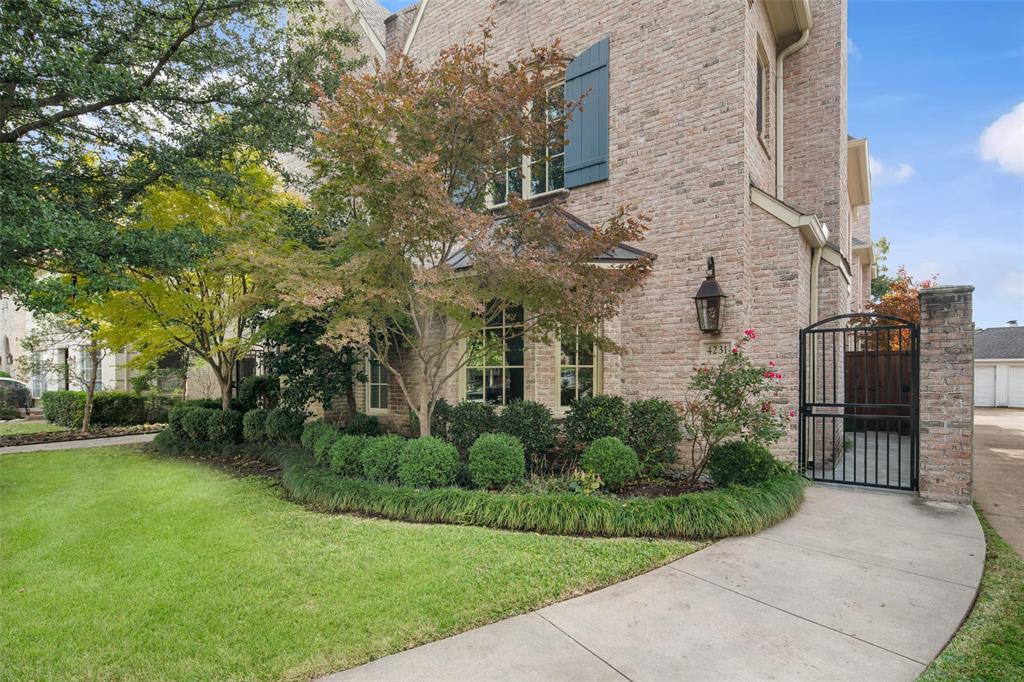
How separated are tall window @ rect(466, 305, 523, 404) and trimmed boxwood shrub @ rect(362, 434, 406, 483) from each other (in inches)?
86.1

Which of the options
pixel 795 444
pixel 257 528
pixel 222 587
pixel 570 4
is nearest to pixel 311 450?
pixel 257 528

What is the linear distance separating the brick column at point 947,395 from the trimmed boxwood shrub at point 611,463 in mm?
3476

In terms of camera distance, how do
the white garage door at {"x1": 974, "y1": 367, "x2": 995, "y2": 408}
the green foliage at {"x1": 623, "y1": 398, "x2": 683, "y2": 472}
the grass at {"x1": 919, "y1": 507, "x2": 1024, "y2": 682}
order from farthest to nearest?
1. the white garage door at {"x1": 974, "y1": 367, "x2": 995, "y2": 408}
2. the green foliage at {"x1": 623, "y1": 398, "x2": 683, "y2": 472}
3. the grass at {"x1": 919, "y1": 507, "x2": 1024, "y2": 682}

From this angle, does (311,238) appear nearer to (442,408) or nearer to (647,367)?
(442,408)

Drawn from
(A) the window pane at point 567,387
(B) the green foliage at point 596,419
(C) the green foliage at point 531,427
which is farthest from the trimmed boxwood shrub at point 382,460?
(A) the window pane at point 567,387

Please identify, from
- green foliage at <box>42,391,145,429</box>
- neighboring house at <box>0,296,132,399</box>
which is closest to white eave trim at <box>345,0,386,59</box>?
green foliage at <box>42,391,145,429</box>

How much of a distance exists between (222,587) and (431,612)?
1.67 m

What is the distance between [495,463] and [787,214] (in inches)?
219

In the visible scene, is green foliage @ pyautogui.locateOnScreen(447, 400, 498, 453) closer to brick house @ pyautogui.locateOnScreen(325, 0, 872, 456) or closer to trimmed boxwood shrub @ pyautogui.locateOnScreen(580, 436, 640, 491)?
brick house @ pyautogui.locateOnScreen(325, 0, 872, 456)

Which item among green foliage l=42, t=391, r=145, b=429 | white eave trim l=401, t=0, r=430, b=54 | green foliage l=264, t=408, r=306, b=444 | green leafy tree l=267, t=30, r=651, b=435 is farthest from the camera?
green foliage l=42, t=391, r=145, b=429

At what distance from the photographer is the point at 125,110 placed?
702cm

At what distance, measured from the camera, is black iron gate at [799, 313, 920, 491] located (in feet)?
20.6

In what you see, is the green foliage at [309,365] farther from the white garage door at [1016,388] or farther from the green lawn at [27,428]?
the white garage door at [1016,388]

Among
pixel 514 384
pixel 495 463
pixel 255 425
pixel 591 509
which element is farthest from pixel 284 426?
pixel 591 509
